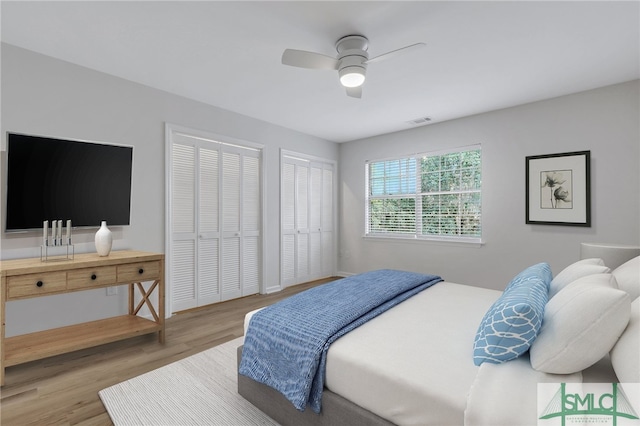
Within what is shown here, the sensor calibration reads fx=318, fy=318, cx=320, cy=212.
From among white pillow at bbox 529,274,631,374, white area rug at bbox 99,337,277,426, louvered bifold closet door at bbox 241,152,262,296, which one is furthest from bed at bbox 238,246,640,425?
louvered bifold closet door at bbox 241,152,262,296

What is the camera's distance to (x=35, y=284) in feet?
7.48

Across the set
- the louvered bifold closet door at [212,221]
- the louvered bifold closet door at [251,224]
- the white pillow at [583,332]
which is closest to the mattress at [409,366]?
the white pillow at [583,332]

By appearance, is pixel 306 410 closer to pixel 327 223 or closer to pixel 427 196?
pixel 427 196

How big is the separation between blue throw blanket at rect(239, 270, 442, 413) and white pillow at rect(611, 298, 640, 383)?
107 centimetres

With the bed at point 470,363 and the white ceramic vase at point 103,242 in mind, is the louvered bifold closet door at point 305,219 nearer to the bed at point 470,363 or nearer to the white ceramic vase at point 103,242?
the white ceramic vase at point 103,242

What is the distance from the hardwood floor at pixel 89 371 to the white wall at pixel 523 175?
3081mm

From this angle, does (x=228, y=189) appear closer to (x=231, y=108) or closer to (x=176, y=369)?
(x=231, y=108)

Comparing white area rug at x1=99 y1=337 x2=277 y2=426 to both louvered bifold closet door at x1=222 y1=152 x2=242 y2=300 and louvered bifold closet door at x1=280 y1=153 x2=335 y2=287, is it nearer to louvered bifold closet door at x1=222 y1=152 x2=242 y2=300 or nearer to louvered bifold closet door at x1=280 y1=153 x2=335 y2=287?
louvered bifold closet door at x1=222 y1=152 x2=242 y2=300

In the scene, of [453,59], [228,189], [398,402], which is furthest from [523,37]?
[228,189]

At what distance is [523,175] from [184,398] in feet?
14.0

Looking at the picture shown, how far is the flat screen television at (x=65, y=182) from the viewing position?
259 centimetres

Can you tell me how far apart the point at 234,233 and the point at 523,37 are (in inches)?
145

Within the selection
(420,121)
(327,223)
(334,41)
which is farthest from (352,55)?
(327,223)

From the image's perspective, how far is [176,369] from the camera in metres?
2.39
